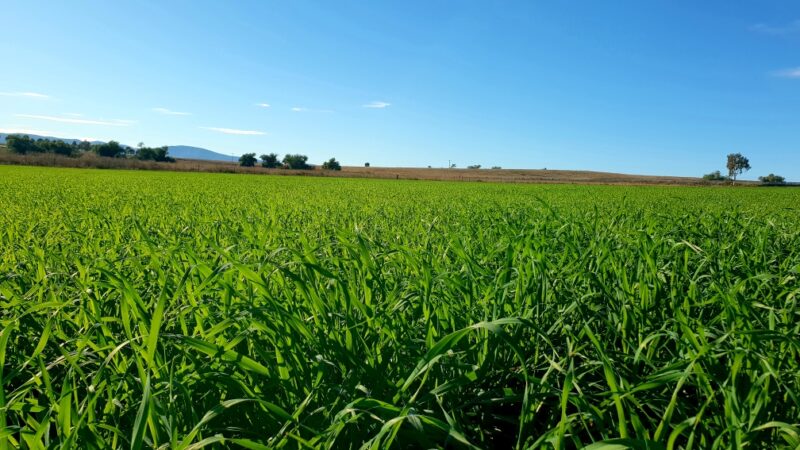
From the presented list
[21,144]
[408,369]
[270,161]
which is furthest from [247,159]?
[408,369]

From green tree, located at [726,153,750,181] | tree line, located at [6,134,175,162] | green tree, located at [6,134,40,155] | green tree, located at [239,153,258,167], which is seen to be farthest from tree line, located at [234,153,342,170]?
green tree, located at [726,153,750,181]

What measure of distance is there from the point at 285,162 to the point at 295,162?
12.5 feet

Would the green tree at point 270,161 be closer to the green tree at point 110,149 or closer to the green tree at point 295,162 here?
the green tree at point 295,162

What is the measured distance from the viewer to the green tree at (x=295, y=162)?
12631 cm

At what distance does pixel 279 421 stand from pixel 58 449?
1.74 feet

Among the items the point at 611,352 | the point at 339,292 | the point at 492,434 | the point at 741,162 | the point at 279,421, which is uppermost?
the point at 741,162

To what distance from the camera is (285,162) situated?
128500 mm

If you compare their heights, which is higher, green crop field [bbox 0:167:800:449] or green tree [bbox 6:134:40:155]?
green tree [bbox 6:134:40:155]

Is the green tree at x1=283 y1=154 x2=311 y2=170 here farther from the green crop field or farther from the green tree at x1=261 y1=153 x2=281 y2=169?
the green crop field

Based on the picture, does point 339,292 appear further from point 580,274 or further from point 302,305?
point 580,274

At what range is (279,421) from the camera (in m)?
1.35

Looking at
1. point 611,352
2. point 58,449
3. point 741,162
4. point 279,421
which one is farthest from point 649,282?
point 741,162

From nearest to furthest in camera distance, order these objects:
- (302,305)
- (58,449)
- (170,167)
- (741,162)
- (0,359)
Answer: (58,449)
(0,359)
(302,305)
(170,167)
(741,162)

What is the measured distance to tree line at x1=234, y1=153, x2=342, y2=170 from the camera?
Answer: 117 metres
